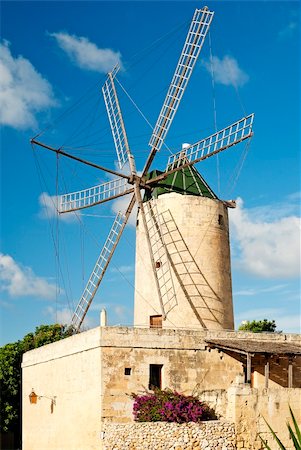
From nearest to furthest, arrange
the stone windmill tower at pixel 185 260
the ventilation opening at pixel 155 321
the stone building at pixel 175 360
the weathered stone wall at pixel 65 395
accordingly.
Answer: the stone building at pixel 175 360, the weathered stone wall at pixel 65 395, the stone windmill tower at pixel 185 260, the ventilation opening at pixel 155 321

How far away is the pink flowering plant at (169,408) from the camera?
17.2 m

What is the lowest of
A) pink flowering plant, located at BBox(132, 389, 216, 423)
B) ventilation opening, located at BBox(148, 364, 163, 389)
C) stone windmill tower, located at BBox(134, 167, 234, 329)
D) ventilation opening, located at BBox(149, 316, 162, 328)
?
pink flowering plant, located at BBox(132, 389, 216, 423)

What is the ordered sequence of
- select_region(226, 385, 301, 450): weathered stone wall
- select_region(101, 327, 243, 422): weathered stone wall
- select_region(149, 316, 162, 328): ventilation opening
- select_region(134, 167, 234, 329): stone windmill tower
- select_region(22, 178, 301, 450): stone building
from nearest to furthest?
1. select_region(226, 385, 301, 450): weathered stone wall
2. select_region(22, 178, 301, 450): stone building
3. select_region(101, 327, 243, 422): weathered stone wall
4. select_region(134, 167, 234, 329): stone windmill tower
5. select_region(149, 316, 162, 328): ventilation opening

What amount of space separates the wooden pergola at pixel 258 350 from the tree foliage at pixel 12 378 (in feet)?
40.3

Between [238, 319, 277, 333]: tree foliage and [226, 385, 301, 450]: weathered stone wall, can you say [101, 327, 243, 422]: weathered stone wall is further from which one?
[238, 319, 277, 333]: tree foliage

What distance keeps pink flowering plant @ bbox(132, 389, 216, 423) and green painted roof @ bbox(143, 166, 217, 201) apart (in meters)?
6.88

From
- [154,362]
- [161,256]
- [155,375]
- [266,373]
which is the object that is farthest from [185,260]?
[266,373]

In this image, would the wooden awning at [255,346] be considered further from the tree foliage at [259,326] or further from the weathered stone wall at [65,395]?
the tree foliage at [259,326]

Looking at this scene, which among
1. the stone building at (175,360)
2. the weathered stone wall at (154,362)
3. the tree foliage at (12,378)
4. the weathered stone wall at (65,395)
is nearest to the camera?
the stone building at (175,360)

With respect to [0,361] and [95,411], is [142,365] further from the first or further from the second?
[0,361]

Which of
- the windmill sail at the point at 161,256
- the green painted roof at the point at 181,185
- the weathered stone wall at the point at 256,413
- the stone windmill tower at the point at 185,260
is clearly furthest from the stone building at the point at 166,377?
the green painted roof at the point at 181,185

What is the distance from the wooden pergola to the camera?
18683 millimetres

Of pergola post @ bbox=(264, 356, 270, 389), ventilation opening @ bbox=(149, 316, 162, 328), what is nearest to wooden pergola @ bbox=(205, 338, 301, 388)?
pergola post @ bbox=(264, 356, 270, 389)

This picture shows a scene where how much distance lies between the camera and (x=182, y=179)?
23.0 m
